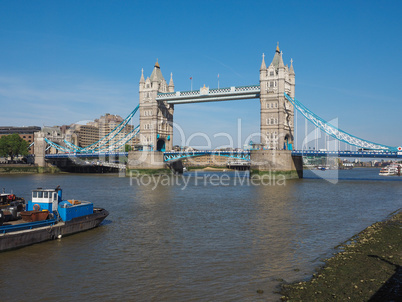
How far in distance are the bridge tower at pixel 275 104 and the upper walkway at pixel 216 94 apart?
7.76ft

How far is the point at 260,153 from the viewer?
63.9 meters

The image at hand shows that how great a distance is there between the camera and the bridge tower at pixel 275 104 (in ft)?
220

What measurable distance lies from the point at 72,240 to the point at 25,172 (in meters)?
78.6

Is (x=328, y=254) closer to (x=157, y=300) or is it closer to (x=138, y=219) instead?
(x=157, y=300)

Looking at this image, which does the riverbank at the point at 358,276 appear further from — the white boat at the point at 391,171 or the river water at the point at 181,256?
the white boat at the point at 391,171

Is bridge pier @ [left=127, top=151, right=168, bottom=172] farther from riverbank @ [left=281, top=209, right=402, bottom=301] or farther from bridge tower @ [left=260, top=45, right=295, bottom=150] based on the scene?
riverbank @ [left=281, top=209, right=402, bottom=301]

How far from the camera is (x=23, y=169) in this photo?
89.3 metres

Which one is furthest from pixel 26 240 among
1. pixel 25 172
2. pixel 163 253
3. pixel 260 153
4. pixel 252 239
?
pixel 25 172

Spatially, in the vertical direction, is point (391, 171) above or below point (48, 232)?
below

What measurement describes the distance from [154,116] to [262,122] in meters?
24.6

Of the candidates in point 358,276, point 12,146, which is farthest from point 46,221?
point 12,146

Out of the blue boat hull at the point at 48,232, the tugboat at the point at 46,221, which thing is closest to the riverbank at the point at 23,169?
the tugboat at the point at 46,221

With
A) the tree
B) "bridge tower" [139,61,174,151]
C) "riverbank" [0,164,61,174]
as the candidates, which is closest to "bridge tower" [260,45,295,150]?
"bridge tower" [139,61,174,151]

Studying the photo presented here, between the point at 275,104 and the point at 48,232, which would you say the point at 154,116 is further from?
the point at 48,232
